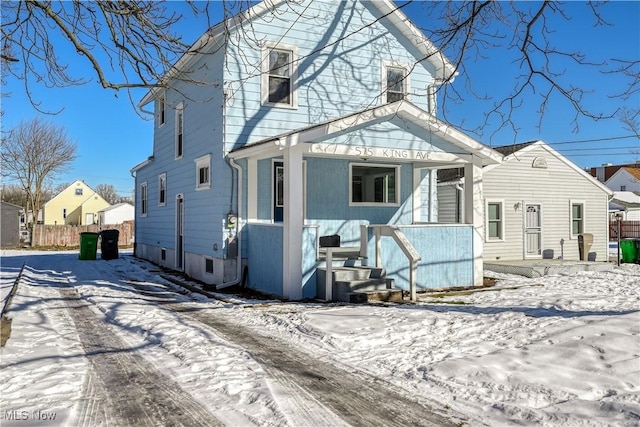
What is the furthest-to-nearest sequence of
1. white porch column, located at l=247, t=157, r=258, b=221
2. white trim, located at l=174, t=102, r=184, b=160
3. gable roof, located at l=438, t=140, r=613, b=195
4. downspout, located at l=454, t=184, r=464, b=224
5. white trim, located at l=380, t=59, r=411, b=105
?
downspout, located at l=454, t=184, r=464, b=224 < gable roof, located at l=438, t=140, r=613, b=195 < white trim, located at l=174, t=102, r=184, b=160 < white trim, located at l=380, t=59, r=411, b=105 < white porch column, located at l=247, t=157, r=258, b=221

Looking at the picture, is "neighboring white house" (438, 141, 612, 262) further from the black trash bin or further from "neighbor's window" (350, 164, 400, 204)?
the black trash bin

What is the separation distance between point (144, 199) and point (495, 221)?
43.3ft

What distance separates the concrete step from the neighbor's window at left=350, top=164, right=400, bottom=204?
3337mm

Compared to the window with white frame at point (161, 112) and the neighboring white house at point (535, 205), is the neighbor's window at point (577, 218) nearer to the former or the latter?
the neighboring white house at point (535, 205)

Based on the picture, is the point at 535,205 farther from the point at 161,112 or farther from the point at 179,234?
the point at 161,112

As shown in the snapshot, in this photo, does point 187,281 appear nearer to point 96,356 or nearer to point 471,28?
point 96,356

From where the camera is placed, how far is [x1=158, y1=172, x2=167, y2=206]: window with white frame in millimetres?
16547

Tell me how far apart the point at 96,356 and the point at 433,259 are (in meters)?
7.38

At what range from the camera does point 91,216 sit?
5809 centimetres

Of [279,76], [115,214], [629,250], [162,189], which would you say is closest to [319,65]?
[279,76]

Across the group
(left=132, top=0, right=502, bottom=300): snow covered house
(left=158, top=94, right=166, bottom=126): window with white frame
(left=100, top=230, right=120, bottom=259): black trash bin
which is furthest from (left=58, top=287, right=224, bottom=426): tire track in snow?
(left=100, top=230, right=120, bottom=259): black trash bin

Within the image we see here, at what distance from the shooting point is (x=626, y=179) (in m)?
49.4

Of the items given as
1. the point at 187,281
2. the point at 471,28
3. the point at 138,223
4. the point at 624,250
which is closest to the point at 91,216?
the point at 138,223

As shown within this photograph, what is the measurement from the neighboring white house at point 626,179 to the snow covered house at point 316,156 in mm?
43674
